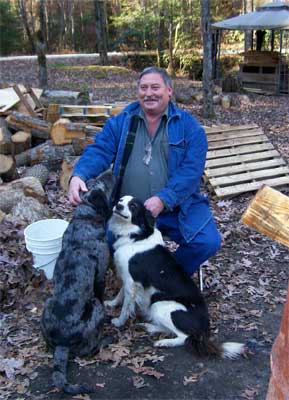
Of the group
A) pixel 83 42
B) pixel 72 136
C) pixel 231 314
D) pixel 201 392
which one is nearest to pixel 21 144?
pixel 72 136

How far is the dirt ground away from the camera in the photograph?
3443 millimetres

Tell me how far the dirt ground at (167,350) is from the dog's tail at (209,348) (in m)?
0.05

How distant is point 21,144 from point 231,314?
4.75 m

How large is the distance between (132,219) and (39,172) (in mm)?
3542

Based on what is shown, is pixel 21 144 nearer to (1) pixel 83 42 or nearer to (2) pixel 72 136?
(2) pixel 72 136

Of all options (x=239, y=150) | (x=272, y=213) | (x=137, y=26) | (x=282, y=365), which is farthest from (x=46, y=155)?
(x=137, y=26)

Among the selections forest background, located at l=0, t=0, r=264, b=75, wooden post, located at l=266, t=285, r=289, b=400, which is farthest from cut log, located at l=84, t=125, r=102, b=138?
forest background, located at l=0, t=0, r=264, b=75

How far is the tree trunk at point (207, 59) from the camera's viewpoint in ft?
35.4

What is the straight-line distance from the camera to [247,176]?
296 inches

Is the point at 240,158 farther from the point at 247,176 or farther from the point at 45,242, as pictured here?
the point at 45,242

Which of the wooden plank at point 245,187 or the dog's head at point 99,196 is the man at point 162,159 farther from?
the wooden plank at point 245,187

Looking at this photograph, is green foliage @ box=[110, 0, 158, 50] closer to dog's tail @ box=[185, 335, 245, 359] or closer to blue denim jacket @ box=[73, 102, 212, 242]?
blue denim jacket @ box=[73, 102, 212, 242]

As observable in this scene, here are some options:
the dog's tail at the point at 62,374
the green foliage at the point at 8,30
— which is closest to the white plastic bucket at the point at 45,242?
the dog's tail at the point at 62,374

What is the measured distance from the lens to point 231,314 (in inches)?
173
